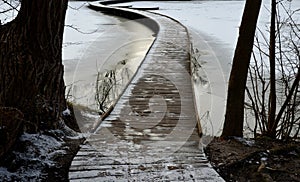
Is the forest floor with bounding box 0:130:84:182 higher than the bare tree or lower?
lower

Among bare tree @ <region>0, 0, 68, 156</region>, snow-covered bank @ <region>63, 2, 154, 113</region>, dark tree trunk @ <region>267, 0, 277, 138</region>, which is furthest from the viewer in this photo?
snow-covered bank @ <region>63, 2, 154, 113</region>

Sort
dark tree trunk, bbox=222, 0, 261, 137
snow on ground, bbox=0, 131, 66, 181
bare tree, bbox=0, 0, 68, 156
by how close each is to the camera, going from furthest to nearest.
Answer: dark tree trunk, bbox=222, 0, 261, 137 < bare tree, bbox=0, 0, 68, 156 < snow on ground, bbox=0, 131, 66, 181

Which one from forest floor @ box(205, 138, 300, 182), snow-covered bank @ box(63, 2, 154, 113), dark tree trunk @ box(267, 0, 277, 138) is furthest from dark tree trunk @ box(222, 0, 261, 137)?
snow-covered bank @ box(63, 2, 154, 113)

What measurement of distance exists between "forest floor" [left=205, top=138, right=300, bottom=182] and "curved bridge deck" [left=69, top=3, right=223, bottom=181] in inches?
6.3

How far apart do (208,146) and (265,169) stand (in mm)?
693

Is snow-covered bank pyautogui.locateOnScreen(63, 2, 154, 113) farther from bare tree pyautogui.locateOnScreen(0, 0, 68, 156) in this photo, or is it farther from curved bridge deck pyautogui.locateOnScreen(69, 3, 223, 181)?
bare tree pyautogui.locateOnScreen(0, 0, 68, 156)

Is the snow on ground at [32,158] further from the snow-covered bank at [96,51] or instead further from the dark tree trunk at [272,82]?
the dark tree trunk at [272,82]

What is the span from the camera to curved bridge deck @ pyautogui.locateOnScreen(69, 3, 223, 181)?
2980 millimetres

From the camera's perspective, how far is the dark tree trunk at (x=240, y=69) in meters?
3.67

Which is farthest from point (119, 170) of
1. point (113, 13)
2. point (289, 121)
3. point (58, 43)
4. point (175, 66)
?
point (113, 13)

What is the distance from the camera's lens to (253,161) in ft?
10.9

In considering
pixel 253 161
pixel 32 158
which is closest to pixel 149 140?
pixel 253 161

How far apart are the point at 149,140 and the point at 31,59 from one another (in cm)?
122

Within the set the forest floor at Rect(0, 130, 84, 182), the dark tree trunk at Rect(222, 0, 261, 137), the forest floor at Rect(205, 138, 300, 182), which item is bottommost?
the forest floor at Rect(205, 138, 300, 182)
